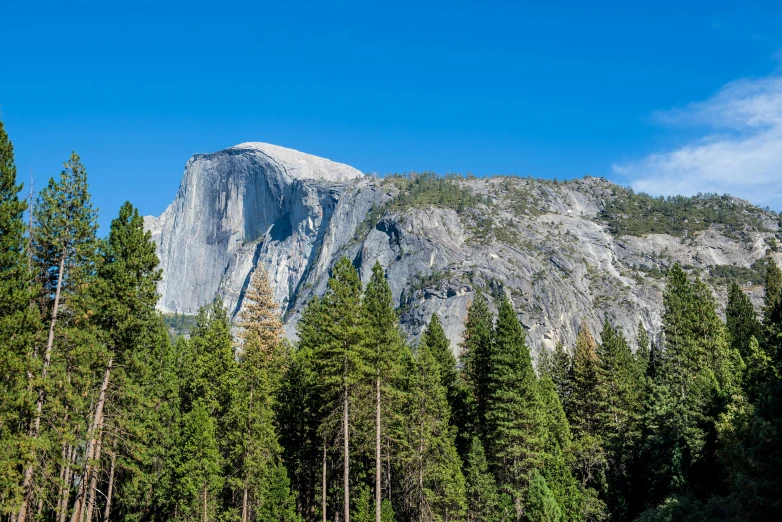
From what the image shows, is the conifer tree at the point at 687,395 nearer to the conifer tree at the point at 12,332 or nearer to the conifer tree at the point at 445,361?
the conifer tree at the point at 445,361

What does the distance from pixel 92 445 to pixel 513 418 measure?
26.2m

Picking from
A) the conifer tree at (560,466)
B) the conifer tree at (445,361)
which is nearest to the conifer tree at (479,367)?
the conifer tree at (445,361)

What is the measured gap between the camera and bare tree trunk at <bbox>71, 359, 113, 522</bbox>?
2179 centimetres

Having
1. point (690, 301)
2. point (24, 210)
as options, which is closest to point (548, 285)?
point (690, 301)

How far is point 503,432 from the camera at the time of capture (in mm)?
38344

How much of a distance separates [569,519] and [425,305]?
392 ft

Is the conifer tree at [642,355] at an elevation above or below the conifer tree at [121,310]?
above

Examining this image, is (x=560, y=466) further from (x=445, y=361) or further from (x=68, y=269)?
(x=68, y=269)

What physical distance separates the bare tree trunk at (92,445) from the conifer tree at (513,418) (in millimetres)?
24483

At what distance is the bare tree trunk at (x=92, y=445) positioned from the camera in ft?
71.5

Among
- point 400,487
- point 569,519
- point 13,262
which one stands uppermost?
point 13,262

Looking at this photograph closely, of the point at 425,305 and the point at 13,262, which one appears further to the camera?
the point at 425,305

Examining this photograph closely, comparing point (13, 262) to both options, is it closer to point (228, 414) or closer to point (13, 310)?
point (13, 310)

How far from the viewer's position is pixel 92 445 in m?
22.8
